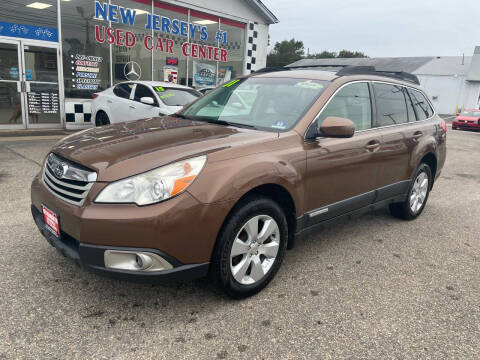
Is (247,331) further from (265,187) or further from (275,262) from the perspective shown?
(265,187)

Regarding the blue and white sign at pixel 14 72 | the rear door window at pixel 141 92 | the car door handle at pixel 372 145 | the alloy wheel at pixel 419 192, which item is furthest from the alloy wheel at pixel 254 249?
the blue and white sign at pixel 14 72

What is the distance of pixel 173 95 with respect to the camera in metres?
7.55

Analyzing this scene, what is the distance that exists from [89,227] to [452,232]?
12.4ft

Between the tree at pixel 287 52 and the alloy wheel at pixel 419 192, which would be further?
the tree at pixel 287 52

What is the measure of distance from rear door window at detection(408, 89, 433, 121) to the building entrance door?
8.34 meters

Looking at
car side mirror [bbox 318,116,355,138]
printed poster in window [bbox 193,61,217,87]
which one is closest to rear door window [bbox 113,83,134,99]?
printed poster in window [bbox 193,61,217,87]

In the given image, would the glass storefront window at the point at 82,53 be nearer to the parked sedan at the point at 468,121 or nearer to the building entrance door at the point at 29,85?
the building entrance door at the point at 29,85

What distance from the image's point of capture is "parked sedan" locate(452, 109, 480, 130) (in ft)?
63.0

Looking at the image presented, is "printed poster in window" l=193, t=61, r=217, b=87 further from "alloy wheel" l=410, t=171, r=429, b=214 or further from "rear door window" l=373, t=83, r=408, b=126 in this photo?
"alloy wheel" l=410, t=171, r=429, b=214

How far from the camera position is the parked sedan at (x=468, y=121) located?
19.2m

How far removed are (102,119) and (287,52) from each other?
8256 centimetres

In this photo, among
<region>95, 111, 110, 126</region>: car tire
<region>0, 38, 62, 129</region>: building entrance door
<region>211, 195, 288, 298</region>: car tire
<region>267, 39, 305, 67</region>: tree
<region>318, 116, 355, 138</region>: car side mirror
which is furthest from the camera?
<region>267, 39, 305, 67</region>: tree

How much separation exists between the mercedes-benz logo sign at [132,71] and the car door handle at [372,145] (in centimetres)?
887

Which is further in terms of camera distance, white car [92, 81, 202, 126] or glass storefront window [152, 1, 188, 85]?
glass storefront window [152, 1, 188, 85]
